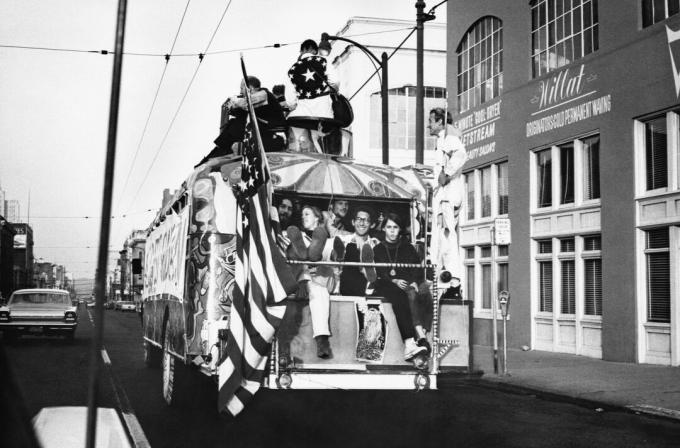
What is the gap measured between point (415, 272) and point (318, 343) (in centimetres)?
152

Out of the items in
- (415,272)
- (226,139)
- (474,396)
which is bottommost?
(474,396)

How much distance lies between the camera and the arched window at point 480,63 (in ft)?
76.9

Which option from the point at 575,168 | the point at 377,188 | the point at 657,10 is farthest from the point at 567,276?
the point at 377,188

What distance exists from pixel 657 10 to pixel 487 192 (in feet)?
26.7

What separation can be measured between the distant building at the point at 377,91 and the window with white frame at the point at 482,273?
17.5 meters

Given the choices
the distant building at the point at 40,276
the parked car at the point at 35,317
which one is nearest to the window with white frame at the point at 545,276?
the parked car at the point at 35,317

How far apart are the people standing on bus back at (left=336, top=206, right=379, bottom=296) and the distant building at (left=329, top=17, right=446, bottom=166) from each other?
107ft

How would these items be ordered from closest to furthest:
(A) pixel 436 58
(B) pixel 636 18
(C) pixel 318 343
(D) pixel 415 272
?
(C) pixel 318 343, (D) pixel 415 272, (B) pixel 636 18, (A) pixel 436 58

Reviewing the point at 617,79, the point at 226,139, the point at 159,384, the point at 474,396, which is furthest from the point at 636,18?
the point at 159,384

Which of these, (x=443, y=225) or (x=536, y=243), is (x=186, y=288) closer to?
(x=443, y=225)

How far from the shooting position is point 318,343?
8.45m

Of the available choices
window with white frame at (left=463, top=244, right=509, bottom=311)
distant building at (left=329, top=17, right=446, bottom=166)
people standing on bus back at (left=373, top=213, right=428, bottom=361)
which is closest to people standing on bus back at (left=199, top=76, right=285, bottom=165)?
people standing on bus back at (left=373, top=213, right=428, bottom=361)

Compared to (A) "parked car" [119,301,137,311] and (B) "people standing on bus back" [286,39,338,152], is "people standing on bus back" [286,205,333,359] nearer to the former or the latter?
(B) "people standing on bus back" [286,39,338,152]

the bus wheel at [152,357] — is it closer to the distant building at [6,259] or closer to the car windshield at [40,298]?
the car windshield at [40,298]
